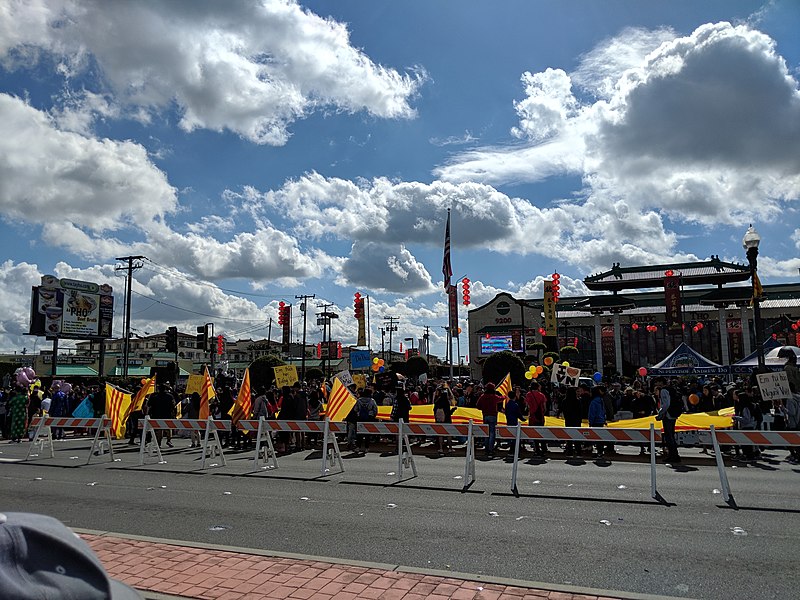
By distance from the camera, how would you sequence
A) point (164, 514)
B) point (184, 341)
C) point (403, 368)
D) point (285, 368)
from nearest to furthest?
point (164, 514)
point (285, 368)
point (403, 368)
point (184, 341)

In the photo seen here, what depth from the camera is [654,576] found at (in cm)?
625

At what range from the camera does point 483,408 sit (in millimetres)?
16469

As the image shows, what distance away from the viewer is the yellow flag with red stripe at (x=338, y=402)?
46.7ft

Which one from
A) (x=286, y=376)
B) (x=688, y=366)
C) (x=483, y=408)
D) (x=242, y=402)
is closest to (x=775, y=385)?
(x=483, y=408)

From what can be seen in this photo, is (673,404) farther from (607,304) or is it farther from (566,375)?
(607,304)

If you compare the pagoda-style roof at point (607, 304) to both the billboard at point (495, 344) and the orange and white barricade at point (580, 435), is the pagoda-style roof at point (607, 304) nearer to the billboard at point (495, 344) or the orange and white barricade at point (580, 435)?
the billboard at point (495, 344)

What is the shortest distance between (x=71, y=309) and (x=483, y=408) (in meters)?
56.7

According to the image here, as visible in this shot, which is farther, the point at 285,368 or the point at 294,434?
the point at 285,368

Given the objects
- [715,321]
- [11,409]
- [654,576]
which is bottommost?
[654,576]

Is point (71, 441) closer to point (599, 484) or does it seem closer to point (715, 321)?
point (599, 484)

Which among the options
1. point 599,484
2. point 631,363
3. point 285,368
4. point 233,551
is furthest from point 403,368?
point 233,551

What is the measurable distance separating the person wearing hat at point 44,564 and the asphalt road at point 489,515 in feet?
17.6

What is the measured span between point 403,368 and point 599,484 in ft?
214

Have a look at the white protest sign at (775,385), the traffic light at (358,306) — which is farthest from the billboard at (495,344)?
the white protest sign at (775,385)
